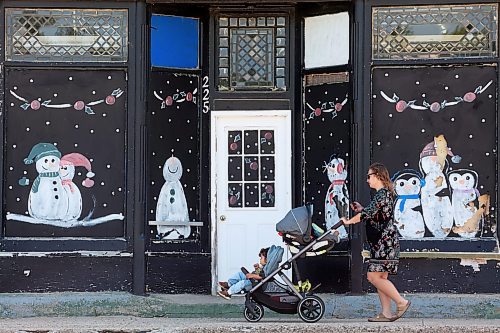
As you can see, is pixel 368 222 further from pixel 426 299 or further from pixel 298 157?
pixel 298 157

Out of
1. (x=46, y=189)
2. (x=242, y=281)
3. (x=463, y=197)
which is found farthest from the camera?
(x=46, y=189)

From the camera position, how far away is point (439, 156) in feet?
40.4

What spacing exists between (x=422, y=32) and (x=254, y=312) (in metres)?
3.78

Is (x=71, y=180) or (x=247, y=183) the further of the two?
(x=247, y=183)

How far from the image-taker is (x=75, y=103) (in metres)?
12.5

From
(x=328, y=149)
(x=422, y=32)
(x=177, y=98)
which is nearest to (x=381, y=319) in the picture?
(x=328, y=149)

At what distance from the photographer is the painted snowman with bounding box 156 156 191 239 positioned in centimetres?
1314

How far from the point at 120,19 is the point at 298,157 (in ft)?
9.01

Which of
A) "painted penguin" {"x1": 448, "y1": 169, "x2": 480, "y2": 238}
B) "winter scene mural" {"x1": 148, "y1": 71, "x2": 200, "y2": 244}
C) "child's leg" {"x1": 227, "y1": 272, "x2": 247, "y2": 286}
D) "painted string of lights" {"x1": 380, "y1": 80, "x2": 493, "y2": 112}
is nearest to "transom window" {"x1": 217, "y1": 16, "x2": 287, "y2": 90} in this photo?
"winter scene mural" {"x1": 148, "y1": 71, "x2": 200, "y2": 244}

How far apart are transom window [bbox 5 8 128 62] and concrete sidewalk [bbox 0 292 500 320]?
2735mm

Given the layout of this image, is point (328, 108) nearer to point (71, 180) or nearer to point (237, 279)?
point (237, 279)

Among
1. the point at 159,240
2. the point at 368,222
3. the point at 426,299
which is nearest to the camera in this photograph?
the point at 368,222

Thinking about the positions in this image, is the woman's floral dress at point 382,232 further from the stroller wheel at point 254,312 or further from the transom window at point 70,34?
the transom window at point 70,34

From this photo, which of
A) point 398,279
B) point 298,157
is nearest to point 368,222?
point 398,279
